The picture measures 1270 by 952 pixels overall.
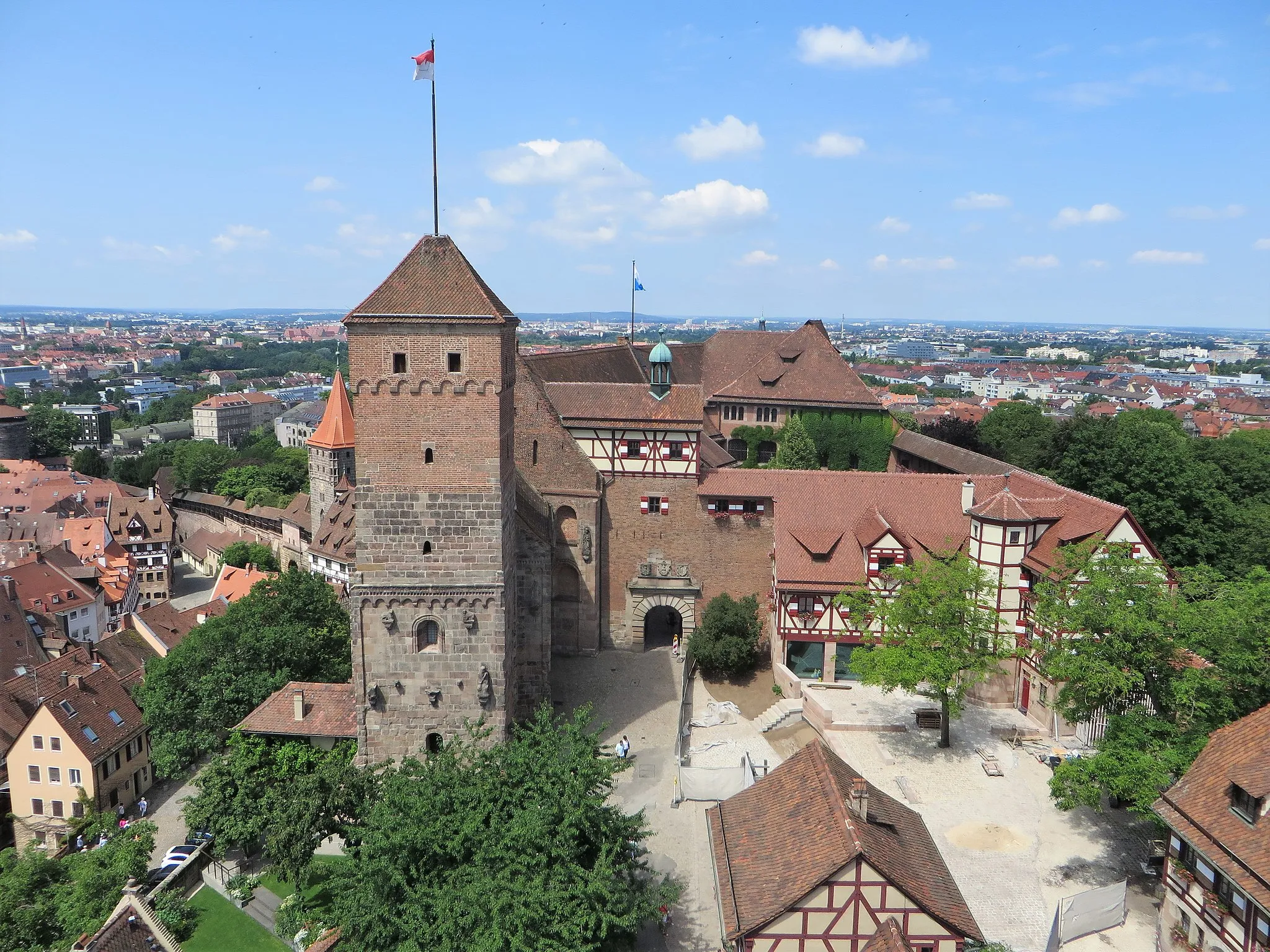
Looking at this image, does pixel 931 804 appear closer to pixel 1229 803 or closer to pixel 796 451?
pixel 1229 803

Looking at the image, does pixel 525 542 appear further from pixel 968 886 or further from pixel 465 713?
pixel 968 886

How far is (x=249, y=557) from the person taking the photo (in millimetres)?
84438

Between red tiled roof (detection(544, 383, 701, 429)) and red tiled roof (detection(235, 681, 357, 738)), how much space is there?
1606 centimetres

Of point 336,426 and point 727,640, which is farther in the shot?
point 336,426

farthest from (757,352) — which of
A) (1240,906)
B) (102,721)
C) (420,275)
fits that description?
(1240,906)

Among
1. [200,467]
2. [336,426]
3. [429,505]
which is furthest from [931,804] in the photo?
[200,467]

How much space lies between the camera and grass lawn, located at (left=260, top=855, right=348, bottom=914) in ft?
88.6

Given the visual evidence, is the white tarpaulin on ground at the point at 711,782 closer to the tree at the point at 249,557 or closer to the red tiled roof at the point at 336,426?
the red tiled roof at the point at 336,426

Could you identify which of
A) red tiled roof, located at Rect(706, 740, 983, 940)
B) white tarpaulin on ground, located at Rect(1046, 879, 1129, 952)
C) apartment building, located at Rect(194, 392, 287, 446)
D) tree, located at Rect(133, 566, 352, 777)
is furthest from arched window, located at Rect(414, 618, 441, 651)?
apartment building, located at Rect(194, 392, 287, 446)

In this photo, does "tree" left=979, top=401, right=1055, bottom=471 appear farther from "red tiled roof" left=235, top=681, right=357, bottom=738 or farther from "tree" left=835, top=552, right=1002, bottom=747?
"red tiled roof" left=235, top=681, right=357, bottom=738

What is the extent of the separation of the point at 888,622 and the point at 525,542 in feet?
46.9

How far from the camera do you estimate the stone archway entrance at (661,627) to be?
43.9 m

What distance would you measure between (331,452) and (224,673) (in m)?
43.3

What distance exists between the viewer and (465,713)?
95.3 ft
